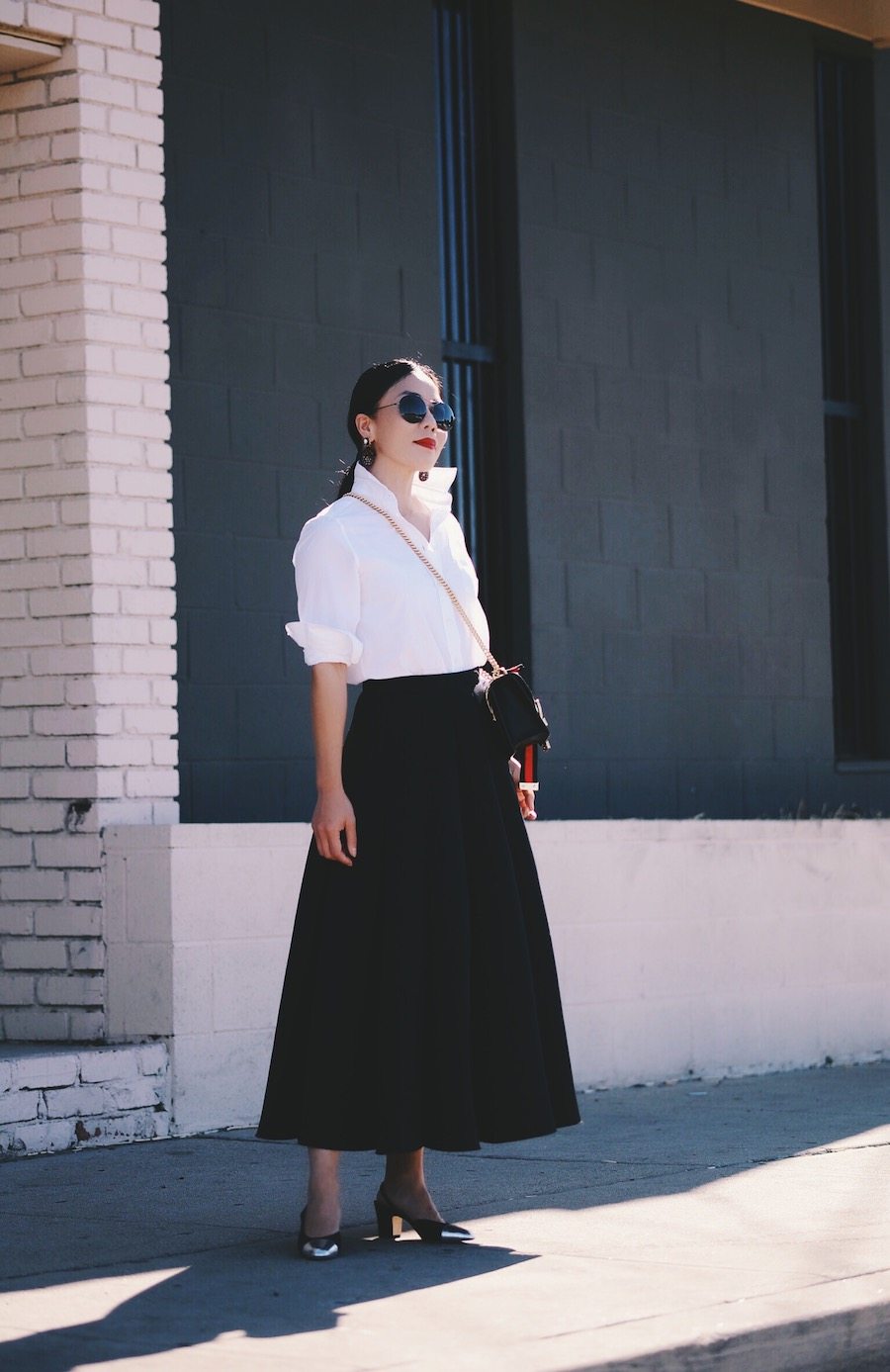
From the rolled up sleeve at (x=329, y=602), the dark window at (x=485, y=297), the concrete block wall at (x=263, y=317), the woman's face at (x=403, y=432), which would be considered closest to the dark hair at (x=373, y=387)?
the woman's face at (x=403, y=432)

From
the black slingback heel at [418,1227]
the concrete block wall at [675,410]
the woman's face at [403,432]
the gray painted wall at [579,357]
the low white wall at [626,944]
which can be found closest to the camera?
the black slingback heel at [418,1227]

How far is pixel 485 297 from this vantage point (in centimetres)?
984

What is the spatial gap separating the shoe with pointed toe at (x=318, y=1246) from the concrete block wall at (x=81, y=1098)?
2.02 m

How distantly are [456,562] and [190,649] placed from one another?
2918mm

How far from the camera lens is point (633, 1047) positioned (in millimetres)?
8945

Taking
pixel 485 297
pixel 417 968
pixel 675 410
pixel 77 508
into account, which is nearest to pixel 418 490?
pixel 417 968

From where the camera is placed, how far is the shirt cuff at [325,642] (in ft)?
17.0

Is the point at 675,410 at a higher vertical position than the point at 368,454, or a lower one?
higher

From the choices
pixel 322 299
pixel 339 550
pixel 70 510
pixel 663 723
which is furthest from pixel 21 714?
pixel 663 723

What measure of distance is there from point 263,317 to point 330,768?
381cm

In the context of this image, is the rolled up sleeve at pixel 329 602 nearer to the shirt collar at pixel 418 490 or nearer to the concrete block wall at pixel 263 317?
the shirt collar at pixel 418 490

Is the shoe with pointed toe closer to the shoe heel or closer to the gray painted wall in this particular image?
the shoe heel

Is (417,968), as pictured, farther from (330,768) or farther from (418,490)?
(418,490)

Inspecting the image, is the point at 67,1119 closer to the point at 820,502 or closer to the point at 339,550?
the point at 339,550
